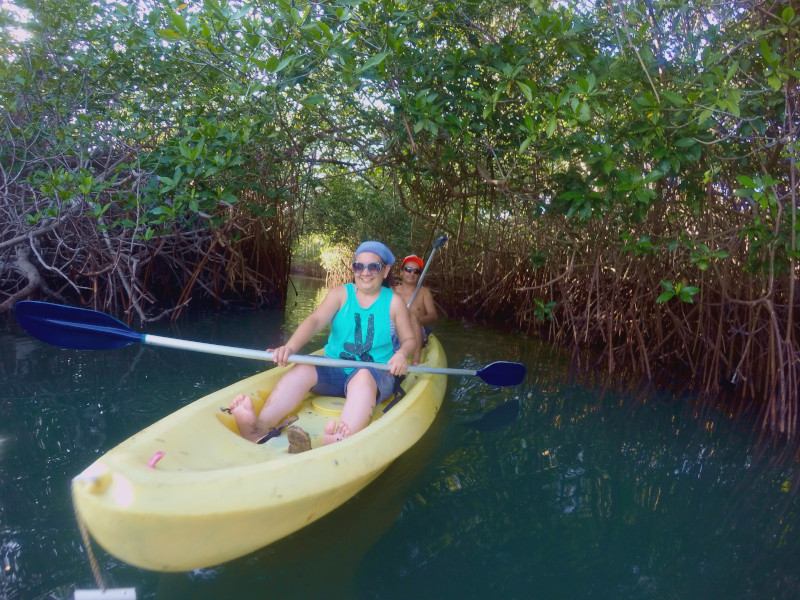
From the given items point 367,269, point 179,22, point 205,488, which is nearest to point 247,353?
point 367,269

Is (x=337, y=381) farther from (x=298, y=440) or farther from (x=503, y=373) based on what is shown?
(x=503, y=373)

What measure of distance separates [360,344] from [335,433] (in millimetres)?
628

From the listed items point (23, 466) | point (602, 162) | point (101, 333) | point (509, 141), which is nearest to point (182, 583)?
point (23, 466)

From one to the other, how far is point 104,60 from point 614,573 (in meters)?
5.15

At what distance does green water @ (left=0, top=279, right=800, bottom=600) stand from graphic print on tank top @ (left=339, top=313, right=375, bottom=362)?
574 mm

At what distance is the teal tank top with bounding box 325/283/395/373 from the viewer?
2967mm

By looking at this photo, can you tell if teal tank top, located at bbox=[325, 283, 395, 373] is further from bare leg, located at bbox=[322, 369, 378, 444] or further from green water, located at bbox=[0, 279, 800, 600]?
green water, located at bbox=[0, 279, 800, 600]

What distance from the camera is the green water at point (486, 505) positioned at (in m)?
1.86

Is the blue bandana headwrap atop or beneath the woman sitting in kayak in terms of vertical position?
atop

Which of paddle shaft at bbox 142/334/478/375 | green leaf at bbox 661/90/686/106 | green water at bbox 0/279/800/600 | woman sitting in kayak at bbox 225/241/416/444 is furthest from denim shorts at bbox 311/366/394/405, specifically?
green leaf at bbox 661/90/686/106

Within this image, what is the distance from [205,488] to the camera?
1681 millimetres

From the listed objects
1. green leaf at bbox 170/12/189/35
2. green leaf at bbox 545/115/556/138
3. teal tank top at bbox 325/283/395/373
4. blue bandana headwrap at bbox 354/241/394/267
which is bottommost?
teal tank top at bbox 325/283/395/373

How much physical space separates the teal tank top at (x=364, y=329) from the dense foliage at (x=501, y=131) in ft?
4.32

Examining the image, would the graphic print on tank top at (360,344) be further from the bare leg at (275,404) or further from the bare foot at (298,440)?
the bare foot at (298,440)
